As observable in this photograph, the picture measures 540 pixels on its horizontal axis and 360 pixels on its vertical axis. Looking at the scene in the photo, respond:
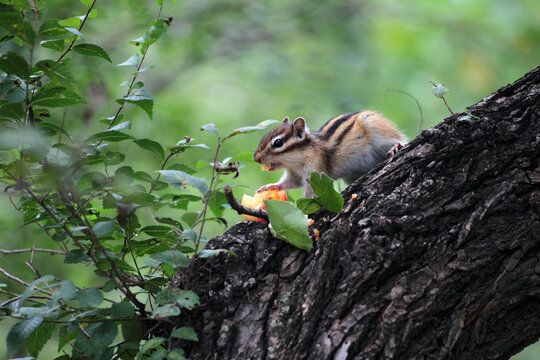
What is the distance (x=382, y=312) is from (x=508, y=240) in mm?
576

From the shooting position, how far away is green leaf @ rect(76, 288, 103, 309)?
1.91 metres

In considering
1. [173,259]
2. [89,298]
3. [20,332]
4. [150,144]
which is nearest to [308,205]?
[173,259]

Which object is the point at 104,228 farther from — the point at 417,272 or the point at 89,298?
the point at 417,272

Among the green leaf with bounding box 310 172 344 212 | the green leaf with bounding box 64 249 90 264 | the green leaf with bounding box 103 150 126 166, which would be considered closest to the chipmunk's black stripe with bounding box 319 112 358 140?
the green leaf with bounding box 310 172 344 212

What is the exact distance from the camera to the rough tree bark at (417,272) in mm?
2102

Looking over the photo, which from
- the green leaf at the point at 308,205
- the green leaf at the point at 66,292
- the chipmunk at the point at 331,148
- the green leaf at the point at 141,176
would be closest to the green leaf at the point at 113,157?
the green leaf at the point at 141,176

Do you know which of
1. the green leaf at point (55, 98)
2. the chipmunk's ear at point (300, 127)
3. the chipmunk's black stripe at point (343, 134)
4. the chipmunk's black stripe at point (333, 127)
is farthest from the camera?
the chipmunk's ear at point (300, 127)

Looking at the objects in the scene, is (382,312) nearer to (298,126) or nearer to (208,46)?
(298,126)

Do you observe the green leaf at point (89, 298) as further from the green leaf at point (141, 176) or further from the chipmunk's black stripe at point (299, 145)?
the chipmunk's black stripe at point (299, 145)

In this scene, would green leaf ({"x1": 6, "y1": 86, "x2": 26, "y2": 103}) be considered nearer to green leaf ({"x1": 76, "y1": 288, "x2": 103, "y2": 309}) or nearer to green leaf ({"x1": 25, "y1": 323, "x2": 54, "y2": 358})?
green leaf ({"x1": 76, "y1": 288, "x2": 103, "y2": 309})

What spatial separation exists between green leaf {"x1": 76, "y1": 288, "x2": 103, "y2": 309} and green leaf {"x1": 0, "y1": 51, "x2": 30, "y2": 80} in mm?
791

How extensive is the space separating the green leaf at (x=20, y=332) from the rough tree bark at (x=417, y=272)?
0.59m

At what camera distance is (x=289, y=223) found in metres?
2.19

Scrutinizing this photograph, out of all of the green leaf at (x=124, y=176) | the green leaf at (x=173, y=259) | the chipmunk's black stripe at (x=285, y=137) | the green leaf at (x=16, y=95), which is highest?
the green leaf at (x=16, y=95)
